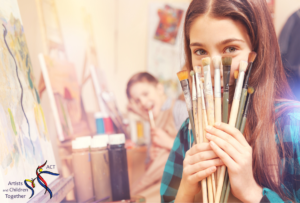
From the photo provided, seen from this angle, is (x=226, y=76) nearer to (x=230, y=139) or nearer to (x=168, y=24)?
(x=230, y=139)

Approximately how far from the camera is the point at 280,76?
60 centimetres

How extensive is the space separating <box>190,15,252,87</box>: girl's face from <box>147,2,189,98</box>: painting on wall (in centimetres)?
75

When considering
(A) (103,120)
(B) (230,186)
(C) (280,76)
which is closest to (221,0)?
(C) (280,76)

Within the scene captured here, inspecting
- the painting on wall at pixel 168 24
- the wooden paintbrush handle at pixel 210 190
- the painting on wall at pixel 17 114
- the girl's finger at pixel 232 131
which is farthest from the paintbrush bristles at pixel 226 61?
the painting on wall at pixel 168 24

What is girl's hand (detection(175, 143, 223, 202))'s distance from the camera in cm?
47

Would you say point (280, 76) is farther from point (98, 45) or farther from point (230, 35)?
point (98, 45)

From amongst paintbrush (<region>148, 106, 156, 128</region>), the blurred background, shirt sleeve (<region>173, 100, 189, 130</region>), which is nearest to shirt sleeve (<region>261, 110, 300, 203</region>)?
the blurred background

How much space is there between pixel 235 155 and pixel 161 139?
33.1 inches

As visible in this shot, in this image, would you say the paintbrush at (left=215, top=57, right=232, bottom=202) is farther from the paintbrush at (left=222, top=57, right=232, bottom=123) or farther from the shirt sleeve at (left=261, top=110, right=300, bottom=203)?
the shirt sleeve at (left=261, top=110, right=300, bottom=203)

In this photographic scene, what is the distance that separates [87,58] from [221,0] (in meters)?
0.73

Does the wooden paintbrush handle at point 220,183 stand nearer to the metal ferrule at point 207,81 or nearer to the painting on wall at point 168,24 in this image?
the metal ferrule at point 207,81

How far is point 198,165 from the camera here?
18.8 inches

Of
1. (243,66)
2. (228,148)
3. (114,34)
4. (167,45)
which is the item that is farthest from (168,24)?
(228,148)

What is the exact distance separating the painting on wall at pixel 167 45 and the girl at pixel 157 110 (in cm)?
5
